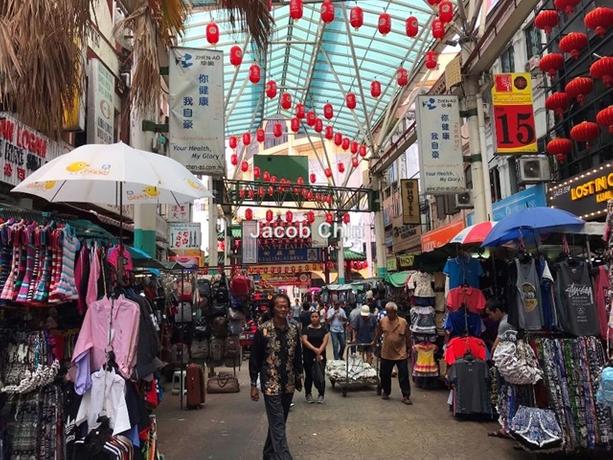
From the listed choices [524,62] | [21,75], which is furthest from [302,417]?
→ [524,62]

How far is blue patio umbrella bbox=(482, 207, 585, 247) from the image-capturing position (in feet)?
18.8

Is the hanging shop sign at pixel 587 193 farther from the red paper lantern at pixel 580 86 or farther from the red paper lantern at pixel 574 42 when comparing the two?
the red paper lantern at pixel 574 42

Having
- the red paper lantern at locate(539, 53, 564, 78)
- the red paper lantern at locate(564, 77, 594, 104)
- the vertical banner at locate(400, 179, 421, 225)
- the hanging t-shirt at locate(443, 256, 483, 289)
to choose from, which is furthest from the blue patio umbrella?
the vertical banner at locate(400, 179, 421, 225)

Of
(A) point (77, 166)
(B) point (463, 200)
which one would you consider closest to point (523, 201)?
(B) point (463, 200)

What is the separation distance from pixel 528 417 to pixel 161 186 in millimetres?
4070

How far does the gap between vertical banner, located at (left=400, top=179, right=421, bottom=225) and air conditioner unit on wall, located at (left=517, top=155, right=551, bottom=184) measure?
27.1ft

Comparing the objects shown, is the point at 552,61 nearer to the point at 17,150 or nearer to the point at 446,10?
the point at 446,10

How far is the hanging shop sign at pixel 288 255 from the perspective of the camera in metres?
35.3

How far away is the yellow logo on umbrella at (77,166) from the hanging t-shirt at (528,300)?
4.34 m

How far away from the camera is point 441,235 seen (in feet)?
75.7

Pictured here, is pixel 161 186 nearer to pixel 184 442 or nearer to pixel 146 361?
pixel 146 361

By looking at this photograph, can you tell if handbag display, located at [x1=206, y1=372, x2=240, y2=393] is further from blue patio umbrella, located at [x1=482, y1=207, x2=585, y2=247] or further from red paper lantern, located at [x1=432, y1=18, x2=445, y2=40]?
red paper lantern, located at [x1=432, y1=18, x2=445, y2=40]

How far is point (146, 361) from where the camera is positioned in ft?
14.8

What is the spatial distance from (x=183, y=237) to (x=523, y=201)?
11.3 m
